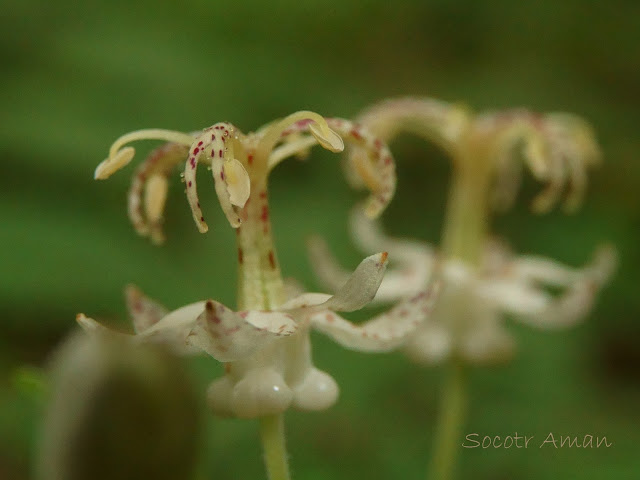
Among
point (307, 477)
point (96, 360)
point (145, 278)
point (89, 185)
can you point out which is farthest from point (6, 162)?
point (96, 360)

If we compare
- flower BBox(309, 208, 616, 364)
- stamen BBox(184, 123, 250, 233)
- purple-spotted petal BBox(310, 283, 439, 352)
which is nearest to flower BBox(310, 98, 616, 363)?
flower BBox(309, 208, 616, 364)

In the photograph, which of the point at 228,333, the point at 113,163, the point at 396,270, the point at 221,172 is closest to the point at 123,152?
the point at 113,163

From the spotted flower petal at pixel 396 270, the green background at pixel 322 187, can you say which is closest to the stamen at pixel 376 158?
the spotted flower petal at pixel 396 270

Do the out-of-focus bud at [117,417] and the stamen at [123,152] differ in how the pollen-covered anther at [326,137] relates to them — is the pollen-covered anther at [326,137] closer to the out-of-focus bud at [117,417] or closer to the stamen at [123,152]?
the stamen at [123,152]

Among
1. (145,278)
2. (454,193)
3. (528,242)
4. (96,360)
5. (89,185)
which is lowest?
(96,360)

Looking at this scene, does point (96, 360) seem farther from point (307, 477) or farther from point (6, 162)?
point (6, 162)
